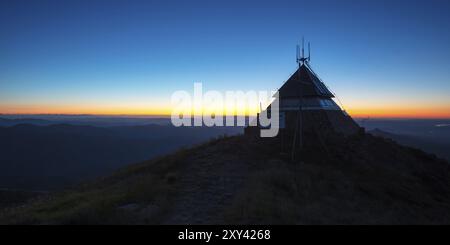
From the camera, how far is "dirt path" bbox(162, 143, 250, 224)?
A: 1034 cm

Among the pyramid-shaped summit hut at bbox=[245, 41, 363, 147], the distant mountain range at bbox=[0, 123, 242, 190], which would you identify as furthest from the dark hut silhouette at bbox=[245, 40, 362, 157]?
the distant mountain range at bbox=[0, 123, 242, 190]

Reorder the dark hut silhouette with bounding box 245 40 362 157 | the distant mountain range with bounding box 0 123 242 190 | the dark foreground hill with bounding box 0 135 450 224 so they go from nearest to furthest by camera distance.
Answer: the dark foreground hill with bounding box 0 135 450 224 → the dark hut silhouette with bounding box 245 40 362 157 → the distant mountain range with bounding box 0 123 242 190

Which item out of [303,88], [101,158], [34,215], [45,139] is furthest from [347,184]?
[45,139]

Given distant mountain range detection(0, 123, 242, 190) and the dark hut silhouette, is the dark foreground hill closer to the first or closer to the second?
the dark hut silhouette

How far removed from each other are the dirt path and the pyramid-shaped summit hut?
5.49m

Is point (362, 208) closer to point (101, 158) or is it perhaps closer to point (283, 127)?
point (283, 127)

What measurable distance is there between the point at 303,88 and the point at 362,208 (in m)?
13.0

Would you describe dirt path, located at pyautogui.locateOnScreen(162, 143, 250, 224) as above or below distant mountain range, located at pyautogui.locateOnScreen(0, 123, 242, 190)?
above

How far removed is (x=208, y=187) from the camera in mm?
13430

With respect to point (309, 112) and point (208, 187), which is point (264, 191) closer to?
point (208, 187)

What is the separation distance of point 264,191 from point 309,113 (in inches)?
462

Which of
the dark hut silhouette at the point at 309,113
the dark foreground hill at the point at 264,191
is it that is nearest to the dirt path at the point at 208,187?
the dark foreground hill at the point at 264,191

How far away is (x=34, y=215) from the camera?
11.3 metres
